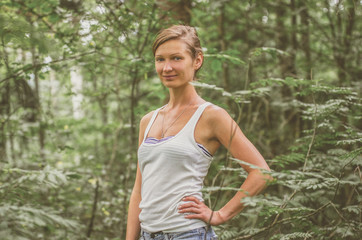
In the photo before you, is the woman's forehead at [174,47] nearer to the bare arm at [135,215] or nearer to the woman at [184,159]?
the woman at [184,159]

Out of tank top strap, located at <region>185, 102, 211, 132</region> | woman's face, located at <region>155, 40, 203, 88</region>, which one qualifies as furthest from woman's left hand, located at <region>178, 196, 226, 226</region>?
woman's face, located at <region>155, 40, 203, 88</region>

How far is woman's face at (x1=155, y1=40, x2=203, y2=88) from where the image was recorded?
204 centimetres

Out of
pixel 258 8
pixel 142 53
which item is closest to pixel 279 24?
pixel 258 8

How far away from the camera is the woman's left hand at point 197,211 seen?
5.99ft

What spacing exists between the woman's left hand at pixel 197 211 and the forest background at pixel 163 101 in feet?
0.34

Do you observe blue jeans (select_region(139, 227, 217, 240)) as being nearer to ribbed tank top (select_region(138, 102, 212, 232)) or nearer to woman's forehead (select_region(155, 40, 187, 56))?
ribbed tank top (select_region(138, 102, 212, 232))

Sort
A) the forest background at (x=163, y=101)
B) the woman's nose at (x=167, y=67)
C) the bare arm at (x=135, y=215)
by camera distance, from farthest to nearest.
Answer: the forest background at (x=163, y=101) → the bare arm at (x=135, y=215) → the woman's nose at (x=167, y=67)

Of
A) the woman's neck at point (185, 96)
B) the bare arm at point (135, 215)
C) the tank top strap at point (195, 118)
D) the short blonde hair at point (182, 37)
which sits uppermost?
the short blonde hair at point (182, 37)

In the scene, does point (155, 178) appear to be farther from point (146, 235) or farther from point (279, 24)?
point (279, 24)

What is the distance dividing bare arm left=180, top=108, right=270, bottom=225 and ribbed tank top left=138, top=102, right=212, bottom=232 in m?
0.06

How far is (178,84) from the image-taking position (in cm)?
207

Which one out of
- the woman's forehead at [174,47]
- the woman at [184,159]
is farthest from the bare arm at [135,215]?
the woman's forehead at [174,47]

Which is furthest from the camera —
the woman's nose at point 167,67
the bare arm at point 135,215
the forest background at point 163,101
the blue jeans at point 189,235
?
the forest background at point 163,101

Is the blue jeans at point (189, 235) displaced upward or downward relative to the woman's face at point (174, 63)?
downward
